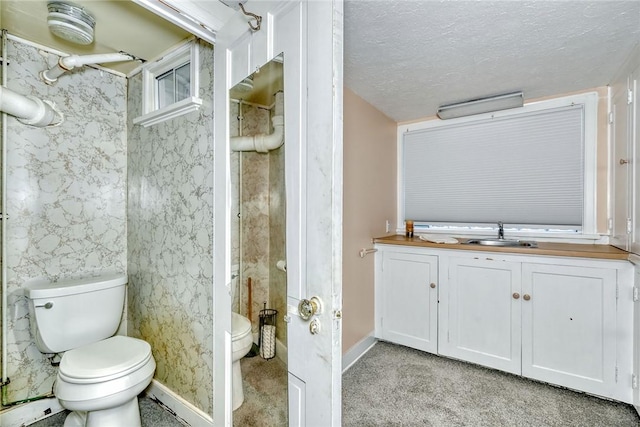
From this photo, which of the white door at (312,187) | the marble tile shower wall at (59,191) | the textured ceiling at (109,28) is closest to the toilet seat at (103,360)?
the marble tile shower wall at (59,191)

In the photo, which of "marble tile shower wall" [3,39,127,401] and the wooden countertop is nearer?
"marble tile shower wall" [3,39,127,401]

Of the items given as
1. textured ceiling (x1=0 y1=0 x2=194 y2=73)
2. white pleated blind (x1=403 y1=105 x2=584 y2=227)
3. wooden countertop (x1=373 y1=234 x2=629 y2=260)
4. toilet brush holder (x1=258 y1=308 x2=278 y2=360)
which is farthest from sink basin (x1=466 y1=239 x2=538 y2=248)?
textured ceiling (x1=0 y1=0 x2=194 y2=73)

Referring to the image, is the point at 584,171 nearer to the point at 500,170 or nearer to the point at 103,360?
the point at 500,170

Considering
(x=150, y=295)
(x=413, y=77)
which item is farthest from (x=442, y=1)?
(x=150, y=295)

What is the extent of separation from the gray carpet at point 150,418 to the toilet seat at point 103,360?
18.5 inches

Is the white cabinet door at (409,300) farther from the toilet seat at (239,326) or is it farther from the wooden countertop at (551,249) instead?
the toilet seat at (239,326)

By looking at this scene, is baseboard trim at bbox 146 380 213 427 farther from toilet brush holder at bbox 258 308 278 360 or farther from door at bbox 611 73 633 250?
door at bbox 611 73 633 250

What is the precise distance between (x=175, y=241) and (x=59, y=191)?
86 centimetres

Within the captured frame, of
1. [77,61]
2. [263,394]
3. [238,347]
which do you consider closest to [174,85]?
[77,61]

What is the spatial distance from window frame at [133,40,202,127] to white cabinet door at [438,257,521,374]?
2.27 metres

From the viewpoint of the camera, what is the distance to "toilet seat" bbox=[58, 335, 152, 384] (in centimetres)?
138

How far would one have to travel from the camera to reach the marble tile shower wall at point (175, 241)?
5.09ft

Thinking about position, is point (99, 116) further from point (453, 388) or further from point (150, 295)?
point (453, 388)

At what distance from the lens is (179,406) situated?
173 centimetres
